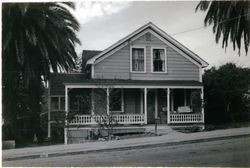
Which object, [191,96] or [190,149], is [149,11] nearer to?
[190,149]

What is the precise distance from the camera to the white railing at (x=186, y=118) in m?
23.9

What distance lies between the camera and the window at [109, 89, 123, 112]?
2273 centimetres

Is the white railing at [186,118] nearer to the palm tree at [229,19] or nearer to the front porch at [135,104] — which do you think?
the front porch at [135,104]

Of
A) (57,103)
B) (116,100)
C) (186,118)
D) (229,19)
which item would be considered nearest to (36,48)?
(116,100)

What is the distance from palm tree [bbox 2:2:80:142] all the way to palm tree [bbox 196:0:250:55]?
571 centimetres

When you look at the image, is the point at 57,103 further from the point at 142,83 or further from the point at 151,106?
the point at 142,83

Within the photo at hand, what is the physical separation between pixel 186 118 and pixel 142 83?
3.08 meters

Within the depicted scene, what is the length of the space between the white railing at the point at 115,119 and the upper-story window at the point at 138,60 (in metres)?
2.90

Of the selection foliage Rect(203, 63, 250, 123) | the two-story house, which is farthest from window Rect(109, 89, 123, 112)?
foliage Rect(203, 63, 250, 123)

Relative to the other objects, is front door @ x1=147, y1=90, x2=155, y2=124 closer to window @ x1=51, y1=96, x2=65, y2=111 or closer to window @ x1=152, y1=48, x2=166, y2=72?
window @ x1=152, y1=48, x2=166, y2=72

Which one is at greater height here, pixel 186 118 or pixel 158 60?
pixel 158 60

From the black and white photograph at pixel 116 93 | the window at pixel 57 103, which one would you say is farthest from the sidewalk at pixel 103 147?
the window at pixel 57 103

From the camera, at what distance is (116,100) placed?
23.9 m

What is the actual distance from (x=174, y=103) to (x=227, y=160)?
517 inches
